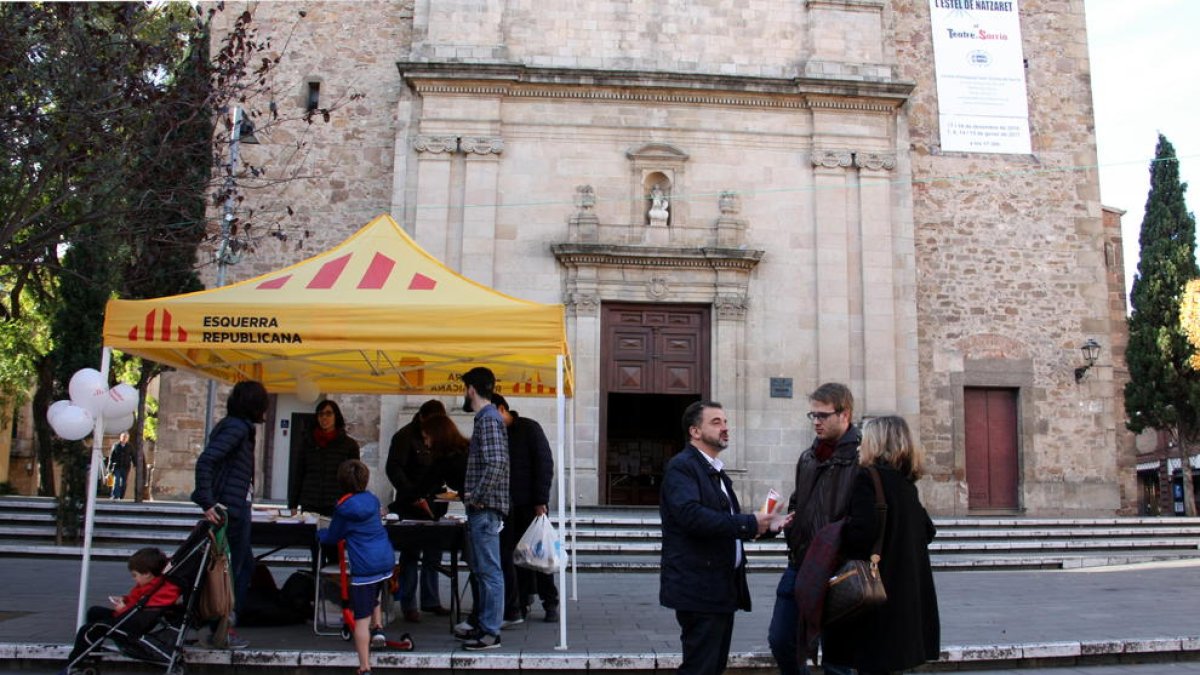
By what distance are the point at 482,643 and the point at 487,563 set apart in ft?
1.82

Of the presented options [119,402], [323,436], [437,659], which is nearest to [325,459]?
[323,436]

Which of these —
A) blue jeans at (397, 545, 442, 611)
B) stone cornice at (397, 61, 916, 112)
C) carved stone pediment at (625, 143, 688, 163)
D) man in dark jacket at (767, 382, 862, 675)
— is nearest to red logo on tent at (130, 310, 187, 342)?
blue jeans at (397, 545, 442, 611)

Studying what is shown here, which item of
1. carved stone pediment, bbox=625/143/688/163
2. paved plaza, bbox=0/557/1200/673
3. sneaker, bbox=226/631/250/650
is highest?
carved stone pediment, bbox=625/143/688/163

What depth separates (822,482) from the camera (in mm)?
4941

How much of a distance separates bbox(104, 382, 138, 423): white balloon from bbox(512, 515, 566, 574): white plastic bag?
416 cm

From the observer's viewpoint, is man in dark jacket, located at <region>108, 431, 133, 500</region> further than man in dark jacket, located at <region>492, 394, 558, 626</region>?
Yes

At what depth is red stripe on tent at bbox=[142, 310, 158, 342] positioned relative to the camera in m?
7.17

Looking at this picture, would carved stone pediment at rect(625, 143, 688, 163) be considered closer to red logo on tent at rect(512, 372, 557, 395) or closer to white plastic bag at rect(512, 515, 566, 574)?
red logo on tent at rect(512, 372, 557, 395)

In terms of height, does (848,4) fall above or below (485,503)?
above

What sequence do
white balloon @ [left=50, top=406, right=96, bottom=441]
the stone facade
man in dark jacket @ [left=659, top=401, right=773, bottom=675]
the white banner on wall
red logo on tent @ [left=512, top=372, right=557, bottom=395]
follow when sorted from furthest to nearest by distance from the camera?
1. the white banner on wall
2. the stone facade
3. red logo on tent @ [left=512, top=372, right=557, bottom=395]
4. white balloon @ [left=50, top=406, right=96, bottom=441]
5. man in dark jacket @ [left=659, top=401, right=773, bottom=675]

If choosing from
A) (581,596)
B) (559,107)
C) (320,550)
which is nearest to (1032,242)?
(559,107)

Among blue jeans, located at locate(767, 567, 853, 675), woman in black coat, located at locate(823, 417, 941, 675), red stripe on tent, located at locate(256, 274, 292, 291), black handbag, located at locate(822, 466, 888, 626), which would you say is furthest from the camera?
red stripe on tent, located at locate(256, 274, 292, 291)

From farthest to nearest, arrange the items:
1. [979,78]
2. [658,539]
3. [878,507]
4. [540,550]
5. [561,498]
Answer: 1. [979,78]
2. [658,539]
3. [561,498]
4. [540,550]
5. [878,507]

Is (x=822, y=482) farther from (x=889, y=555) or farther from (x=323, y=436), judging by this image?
(x=323, y=436)
